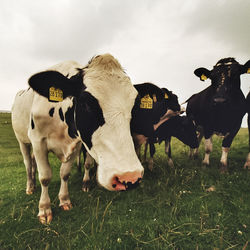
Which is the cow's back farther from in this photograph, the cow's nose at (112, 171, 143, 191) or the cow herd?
the cow's nose at (112, 171, 143, 191)

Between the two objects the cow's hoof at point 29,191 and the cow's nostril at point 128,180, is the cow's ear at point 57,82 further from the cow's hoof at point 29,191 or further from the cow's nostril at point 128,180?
the cow's hoof at point 29,191

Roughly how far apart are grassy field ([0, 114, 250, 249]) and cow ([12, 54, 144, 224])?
0.46 meters

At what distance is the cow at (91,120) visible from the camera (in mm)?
A: 1978

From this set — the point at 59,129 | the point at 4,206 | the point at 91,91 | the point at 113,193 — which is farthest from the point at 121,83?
the point at 4,206

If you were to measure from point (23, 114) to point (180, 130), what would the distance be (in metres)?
5.33

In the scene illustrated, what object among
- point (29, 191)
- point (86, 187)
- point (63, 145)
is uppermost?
point (63, 145)

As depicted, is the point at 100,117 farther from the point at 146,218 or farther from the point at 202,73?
the point at 202,73

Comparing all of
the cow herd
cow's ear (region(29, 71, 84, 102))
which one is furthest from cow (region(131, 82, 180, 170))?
cow's ear (region(29, 71, 84, 102))

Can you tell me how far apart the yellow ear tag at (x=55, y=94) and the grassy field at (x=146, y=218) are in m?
1.74

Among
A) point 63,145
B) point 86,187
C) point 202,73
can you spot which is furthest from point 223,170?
point 63,145

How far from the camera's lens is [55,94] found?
282 centimetres

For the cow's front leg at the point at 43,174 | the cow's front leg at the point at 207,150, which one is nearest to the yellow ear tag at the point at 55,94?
the cow's front leg at the point at 43,174

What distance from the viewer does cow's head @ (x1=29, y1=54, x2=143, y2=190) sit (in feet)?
6.32

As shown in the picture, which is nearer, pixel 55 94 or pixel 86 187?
pixel 55 94
